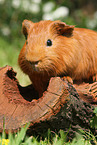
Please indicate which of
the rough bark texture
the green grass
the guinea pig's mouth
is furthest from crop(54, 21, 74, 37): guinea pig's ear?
the green grass

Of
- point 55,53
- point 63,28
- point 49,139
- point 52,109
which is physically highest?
point 63,28

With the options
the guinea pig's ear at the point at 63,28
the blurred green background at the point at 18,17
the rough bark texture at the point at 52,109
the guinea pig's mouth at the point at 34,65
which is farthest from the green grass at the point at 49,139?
the blurred green background at the point at 18,17

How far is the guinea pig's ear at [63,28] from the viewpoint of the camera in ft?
8.68

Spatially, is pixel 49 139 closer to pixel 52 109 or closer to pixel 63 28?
pixel 52 109

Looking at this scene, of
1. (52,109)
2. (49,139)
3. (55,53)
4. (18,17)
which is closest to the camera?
(52,109)

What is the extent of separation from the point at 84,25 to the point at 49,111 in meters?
5.93

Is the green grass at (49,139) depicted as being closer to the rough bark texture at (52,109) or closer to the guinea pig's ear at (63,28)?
the rough bark texture at (52,109)

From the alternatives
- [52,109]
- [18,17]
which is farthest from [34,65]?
[18,17]

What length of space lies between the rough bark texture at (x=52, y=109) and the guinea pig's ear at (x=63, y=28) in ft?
2.04

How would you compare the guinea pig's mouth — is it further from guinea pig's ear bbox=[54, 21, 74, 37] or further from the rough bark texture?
guinea pig's ear bbox=[54, 21, 74, 37]

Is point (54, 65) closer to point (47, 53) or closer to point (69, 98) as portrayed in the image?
point (47, 53)

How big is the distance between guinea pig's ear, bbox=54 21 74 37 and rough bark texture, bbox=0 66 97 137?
2.04 ft

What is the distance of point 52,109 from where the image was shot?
7.34ft

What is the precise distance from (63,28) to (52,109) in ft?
3.21
